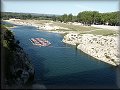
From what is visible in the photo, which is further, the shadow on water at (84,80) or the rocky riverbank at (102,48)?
the rocky riverbank at (102,48)

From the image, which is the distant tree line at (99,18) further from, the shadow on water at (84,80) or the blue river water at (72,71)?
the shadow on water at (84,80)

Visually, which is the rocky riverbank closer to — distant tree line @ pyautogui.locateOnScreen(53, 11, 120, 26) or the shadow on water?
the shadow on water

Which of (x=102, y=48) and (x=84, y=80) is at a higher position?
(x=102, y=48)

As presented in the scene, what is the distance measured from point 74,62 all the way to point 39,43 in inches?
792

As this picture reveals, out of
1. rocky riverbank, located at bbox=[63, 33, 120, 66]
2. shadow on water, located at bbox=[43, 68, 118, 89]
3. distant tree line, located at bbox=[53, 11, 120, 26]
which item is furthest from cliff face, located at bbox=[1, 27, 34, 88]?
distant tree line, located at bbox=[53, 11, 120, 26]

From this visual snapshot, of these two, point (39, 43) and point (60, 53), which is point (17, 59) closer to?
point (60, 53)

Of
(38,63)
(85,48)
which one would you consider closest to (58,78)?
(38,63)

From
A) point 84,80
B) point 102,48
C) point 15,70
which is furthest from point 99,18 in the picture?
point 15,70

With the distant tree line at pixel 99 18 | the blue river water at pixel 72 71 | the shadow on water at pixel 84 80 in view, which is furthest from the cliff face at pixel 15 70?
the distant tree line at pixel 99 18

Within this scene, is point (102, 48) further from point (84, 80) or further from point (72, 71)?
point (84, 80)

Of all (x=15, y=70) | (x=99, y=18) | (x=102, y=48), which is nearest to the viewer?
(x=15, y=70)

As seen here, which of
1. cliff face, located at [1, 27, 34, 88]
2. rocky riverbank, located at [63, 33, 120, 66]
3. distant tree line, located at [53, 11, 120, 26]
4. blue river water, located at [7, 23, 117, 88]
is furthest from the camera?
distant tree line, located at [53, 11, 120, 26]

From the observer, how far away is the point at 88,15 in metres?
114

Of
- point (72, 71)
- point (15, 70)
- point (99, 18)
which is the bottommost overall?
point (72, 71)
